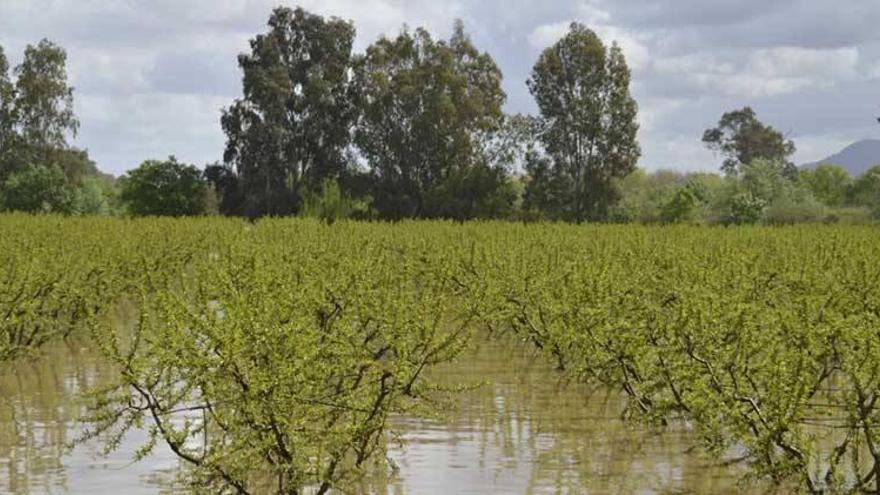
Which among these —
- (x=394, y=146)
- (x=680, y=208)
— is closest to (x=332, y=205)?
(x=394, y=146)

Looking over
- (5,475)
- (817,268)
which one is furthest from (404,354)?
(817,268)

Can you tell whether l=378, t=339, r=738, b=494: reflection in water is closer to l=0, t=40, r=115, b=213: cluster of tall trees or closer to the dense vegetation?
the dense vegetation


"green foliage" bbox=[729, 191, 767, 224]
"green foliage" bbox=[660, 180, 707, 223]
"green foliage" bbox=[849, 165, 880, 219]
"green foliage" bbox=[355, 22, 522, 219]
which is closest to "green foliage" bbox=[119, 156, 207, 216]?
"green foliage" bbox=[355, 22, 522, 219]

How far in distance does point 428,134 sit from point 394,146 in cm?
170

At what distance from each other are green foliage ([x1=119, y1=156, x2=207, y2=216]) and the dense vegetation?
146 feet

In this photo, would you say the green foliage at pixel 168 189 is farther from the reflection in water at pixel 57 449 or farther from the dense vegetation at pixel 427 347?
the reflection in water at pixel 57 449

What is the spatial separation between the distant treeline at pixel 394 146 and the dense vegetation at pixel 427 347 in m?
39.2

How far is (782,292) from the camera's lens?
59.0 ft

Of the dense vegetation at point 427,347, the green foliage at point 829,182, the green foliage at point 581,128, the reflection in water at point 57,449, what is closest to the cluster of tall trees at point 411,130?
the green foliage at point 581,128

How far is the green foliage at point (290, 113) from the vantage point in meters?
65.1

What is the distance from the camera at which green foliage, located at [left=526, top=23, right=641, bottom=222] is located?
6250 centimetres

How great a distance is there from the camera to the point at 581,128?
63688mm

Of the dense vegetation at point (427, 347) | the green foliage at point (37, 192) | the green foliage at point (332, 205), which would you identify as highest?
the green foliage at point (37, 192)

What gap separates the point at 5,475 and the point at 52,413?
279cm
